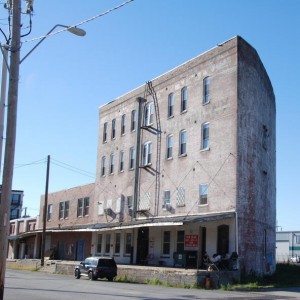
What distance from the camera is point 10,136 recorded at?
43.4ft

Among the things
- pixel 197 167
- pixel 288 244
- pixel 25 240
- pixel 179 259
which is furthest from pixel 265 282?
pixel 288 244

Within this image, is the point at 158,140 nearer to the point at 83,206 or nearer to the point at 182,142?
the point at 182,142

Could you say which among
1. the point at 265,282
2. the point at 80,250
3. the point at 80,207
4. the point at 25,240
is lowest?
the point at 265,282

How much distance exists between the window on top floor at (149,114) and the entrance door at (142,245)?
860cm

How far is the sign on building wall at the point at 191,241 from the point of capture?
3309cm

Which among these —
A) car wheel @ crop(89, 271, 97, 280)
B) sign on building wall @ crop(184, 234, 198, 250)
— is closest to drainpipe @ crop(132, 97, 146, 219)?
sign on building wall @ crop(184, 234, 198, 250)

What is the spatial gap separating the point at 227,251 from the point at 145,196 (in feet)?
34.6

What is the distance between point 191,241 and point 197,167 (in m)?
5.05

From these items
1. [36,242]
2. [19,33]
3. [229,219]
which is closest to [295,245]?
[36,242]

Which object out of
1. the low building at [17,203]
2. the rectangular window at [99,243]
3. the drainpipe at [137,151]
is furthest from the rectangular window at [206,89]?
the low building at [17,203]

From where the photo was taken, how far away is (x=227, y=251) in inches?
1232

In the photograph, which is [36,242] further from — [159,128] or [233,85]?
[233,85]

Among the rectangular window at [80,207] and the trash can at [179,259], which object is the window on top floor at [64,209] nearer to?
the rectangular window at [80,207]

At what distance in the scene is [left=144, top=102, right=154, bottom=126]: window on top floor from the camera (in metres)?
41.6
